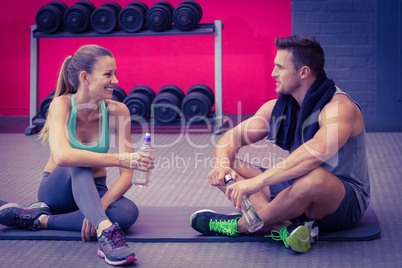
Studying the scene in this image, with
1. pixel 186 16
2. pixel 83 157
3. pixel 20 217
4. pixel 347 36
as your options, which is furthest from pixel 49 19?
pixel 83 157

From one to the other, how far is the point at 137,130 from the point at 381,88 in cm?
261

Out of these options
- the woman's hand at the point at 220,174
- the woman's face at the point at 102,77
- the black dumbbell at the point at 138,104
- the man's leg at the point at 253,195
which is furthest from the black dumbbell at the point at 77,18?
the woman's hand at the point at 220,174

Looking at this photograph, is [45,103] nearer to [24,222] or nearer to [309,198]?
[24,222]

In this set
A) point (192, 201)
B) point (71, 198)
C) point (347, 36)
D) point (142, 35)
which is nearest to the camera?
point (71, 198)

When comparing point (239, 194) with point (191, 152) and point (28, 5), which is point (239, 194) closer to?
point (191, 152)

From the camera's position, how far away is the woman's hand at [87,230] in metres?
2.46

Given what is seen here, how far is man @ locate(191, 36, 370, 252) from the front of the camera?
228 cm

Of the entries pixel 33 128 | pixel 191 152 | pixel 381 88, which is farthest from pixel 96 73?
pixel 381 88

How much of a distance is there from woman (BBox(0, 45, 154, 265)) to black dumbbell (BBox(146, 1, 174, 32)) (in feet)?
9.56

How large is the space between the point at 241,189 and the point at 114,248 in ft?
1.84

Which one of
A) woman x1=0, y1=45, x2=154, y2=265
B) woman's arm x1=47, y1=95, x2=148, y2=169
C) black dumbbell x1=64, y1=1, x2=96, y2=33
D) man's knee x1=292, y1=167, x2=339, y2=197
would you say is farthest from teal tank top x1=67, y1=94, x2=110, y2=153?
black dumbbell x1=64, y1=1, x2=96, y2=33

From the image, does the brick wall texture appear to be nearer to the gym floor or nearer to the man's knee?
the gym floor

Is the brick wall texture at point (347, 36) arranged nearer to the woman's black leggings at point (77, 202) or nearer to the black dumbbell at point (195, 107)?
the black dumbbell at point (195, 107)

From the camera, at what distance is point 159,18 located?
17.8ft
